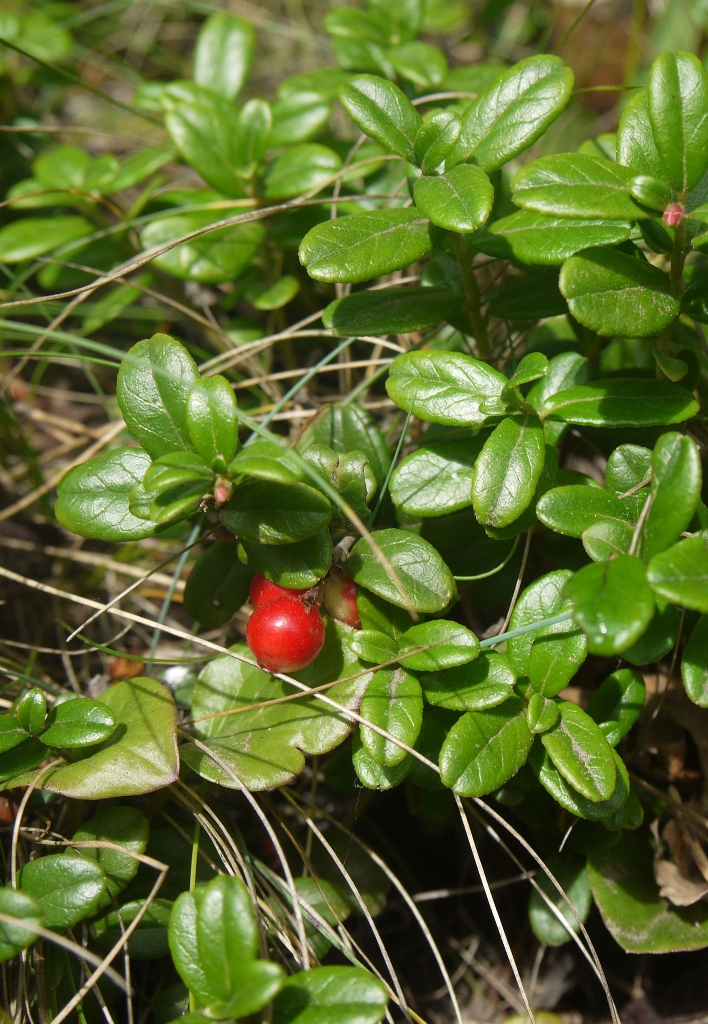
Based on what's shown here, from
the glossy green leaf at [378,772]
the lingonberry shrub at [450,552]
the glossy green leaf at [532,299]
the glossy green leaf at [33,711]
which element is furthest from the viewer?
the glossy green leaf at [532,299]

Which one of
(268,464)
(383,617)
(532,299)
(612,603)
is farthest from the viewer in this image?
(532,299)

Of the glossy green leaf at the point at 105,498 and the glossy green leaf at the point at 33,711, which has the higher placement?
the glossy green leaf at the point at 105,498

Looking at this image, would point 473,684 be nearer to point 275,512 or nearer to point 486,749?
point 486,749

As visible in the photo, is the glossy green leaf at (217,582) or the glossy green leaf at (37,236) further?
the glossy green leaf at (37,236)

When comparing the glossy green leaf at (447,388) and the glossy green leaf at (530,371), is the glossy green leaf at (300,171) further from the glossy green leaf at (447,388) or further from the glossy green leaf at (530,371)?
the glossy green leaf at (530,371)

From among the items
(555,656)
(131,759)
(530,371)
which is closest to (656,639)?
(555,656)

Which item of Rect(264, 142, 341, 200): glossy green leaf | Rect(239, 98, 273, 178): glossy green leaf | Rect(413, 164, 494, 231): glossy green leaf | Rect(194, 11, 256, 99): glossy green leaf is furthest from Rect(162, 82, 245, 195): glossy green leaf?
Rect(413, 164, 494, 231): glossy green leaf

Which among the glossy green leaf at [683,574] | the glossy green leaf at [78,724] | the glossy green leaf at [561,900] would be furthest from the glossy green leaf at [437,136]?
the glossy green leaf at [561,900]

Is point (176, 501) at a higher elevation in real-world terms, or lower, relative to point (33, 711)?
higher
